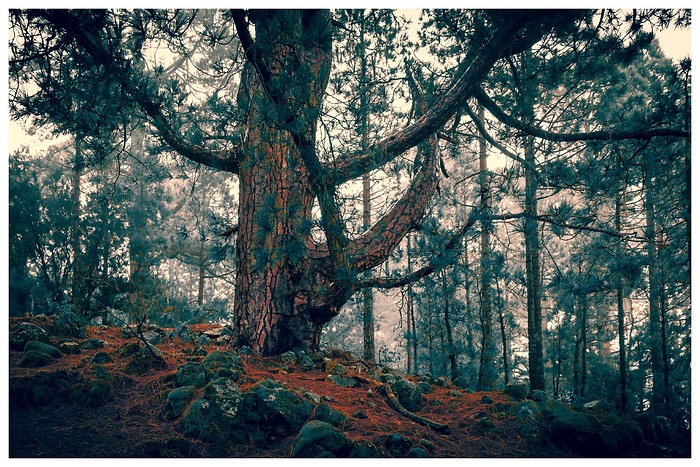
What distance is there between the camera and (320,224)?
2695 millimetres

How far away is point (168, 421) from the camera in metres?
2.44

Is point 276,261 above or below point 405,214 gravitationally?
below

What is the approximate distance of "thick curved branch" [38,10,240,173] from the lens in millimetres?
2699

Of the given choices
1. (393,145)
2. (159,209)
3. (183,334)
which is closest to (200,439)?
(183,334)

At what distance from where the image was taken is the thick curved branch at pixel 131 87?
2699mm

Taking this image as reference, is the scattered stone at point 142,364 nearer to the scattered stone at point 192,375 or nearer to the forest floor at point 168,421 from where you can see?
the forest floor at point 168,421

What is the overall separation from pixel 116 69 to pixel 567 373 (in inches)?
430

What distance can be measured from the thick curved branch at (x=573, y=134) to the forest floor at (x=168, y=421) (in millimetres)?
2208

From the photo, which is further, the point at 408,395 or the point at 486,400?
the point at 486,400

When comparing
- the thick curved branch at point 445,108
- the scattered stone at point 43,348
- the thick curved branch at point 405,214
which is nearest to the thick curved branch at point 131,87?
the thick curved branch at point 445,108

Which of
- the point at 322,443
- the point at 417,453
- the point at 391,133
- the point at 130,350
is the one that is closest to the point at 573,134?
the point at 391,133

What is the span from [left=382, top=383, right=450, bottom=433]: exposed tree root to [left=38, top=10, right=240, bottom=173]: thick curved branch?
2.27 metres

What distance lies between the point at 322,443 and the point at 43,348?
7.13 ft

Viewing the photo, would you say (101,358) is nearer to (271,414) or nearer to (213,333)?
(213,333)
